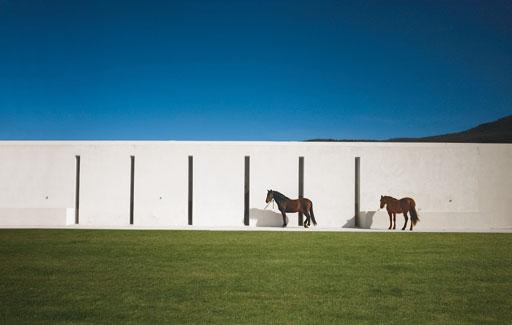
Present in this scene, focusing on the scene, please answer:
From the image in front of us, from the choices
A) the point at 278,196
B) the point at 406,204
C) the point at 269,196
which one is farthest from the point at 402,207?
the point at 269,196

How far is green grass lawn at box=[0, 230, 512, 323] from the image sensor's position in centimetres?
550

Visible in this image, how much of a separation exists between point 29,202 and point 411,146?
1474 cm

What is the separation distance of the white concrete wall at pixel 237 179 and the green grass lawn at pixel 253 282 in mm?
7556

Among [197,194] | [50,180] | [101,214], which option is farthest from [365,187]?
[50,180]

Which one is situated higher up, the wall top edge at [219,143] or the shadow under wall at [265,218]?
the wall top edge at [219,143]

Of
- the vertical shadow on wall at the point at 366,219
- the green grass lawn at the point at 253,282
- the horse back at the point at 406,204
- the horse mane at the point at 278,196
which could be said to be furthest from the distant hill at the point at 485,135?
the green grass lawn at the point at 253,282

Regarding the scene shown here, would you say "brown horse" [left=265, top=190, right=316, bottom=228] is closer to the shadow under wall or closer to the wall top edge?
the shadow under wall

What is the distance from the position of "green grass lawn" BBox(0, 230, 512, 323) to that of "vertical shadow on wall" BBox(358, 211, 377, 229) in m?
6.64

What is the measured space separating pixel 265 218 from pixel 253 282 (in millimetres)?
12303

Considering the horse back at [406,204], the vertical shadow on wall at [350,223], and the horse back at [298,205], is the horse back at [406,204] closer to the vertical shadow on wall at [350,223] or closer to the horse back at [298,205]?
the vertical shadow on wall at [350,223]

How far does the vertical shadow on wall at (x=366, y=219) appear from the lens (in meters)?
18.7

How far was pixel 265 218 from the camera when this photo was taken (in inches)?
766

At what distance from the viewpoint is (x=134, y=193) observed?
781 inches

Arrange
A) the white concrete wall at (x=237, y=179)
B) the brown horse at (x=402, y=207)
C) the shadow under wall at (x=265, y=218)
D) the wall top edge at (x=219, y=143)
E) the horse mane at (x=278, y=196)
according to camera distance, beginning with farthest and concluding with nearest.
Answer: the wall top edge at (x=219, y=143) → the white concrete wall at (x=237, y=179) → the shadow under wall at (x=265, y=218) → the horse mane at (x=278, y=196) → the brown horse at (x=402, y=207)
